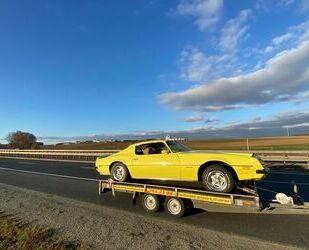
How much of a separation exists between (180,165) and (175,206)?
1.04 meters

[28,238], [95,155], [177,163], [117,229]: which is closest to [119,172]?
[177,163]

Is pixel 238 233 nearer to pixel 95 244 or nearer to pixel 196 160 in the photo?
pixel 196 160

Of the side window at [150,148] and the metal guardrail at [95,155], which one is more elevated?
the metal guardrail at [95,155]

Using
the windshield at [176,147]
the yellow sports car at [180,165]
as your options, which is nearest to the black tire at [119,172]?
the yellow sports car at [180,165]

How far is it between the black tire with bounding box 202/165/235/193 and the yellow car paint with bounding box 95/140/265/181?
0.16 m

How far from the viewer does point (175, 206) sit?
881 cm

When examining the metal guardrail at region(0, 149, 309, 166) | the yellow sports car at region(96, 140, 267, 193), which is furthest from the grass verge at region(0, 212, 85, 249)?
the metal guardrail at region(0, 149, 309, 166)

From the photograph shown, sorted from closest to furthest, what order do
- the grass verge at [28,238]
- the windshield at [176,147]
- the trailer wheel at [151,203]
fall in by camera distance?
the grass verge at [28,238], the trailer wheel at [151,203], the windshield at [176,147]

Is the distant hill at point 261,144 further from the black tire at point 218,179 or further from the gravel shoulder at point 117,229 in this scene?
the black tire at point 218,179

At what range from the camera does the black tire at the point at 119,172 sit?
10.3m

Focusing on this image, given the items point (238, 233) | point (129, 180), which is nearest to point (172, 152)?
point (129, 180)

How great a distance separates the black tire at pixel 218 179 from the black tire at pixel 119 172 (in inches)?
107

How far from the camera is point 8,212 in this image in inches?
408

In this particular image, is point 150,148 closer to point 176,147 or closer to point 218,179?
point 176,147
